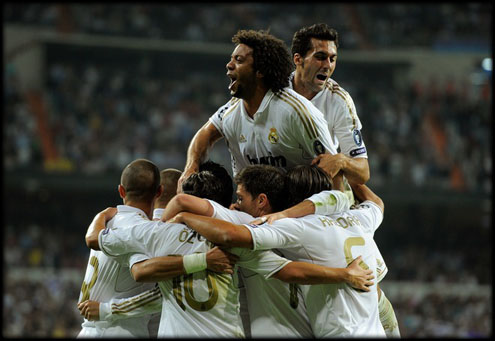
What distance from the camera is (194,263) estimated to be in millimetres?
4504

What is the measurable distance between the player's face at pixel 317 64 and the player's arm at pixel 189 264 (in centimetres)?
186

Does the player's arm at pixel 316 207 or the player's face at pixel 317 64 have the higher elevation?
the player's face at pixel 317 64

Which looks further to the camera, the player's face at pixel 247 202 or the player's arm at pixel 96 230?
the player's arm at pixel 96 230

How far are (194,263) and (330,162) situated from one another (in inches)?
53.5

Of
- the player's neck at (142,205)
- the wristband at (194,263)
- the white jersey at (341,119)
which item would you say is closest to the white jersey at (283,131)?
the white jersey at (341,119)

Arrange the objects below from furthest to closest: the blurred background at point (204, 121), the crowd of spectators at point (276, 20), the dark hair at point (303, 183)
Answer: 1. the crowd of spectators at point (276, 20)
2. the blurred background at point (204, 121)
3. the dark hair at point (303, 183)

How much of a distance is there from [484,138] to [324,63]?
2006 cm

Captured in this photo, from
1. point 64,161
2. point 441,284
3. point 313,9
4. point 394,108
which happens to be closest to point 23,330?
point 64,161

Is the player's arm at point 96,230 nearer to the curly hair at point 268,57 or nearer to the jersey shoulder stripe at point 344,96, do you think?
the curly hair at point 268,57

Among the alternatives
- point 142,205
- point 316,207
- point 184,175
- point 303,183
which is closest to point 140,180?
point 142,205

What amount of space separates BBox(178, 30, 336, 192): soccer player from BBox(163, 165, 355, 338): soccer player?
0.55 metres

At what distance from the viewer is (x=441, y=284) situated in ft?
66.0

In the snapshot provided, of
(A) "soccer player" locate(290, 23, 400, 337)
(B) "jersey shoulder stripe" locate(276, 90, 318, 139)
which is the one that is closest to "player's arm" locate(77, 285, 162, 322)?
(B) "jersey shoulder stripe" locate(276, 90, 318, 139)

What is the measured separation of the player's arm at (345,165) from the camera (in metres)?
5.21
